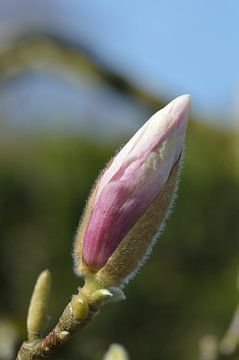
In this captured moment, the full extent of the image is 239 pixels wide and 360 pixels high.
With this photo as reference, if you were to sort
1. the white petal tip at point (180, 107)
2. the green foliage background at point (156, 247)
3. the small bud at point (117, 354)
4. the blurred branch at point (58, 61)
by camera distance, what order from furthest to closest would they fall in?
the green foliage background at point (156, 247), the blurred branch at point (58, 61), the small bud at point (117, 354), the white petal tip at point (180, 107)

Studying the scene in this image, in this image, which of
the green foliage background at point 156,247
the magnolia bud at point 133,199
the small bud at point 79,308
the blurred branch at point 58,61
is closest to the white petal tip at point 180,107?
the magnolia bud at point 133,199

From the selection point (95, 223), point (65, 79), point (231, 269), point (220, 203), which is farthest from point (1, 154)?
point (95, 223)

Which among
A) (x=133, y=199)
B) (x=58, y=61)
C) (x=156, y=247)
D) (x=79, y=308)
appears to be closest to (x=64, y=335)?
(x=79, y=308)

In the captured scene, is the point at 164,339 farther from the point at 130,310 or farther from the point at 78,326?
the point at 78,326

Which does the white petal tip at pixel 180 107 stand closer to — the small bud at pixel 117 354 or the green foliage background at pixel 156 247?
the small bud at pixel 117 354

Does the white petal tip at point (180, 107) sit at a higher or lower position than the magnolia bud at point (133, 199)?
higher

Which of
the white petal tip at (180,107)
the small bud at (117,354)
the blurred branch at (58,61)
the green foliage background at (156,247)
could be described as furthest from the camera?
the green foliage background at (156,247)

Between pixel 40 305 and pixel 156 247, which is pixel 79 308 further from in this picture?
pixel 156 247

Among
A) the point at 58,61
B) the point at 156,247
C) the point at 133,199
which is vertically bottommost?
the point at 156,247

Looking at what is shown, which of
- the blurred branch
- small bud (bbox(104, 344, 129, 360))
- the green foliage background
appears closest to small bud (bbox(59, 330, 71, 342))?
small bud (bbox(104, 344, 129, 360))
